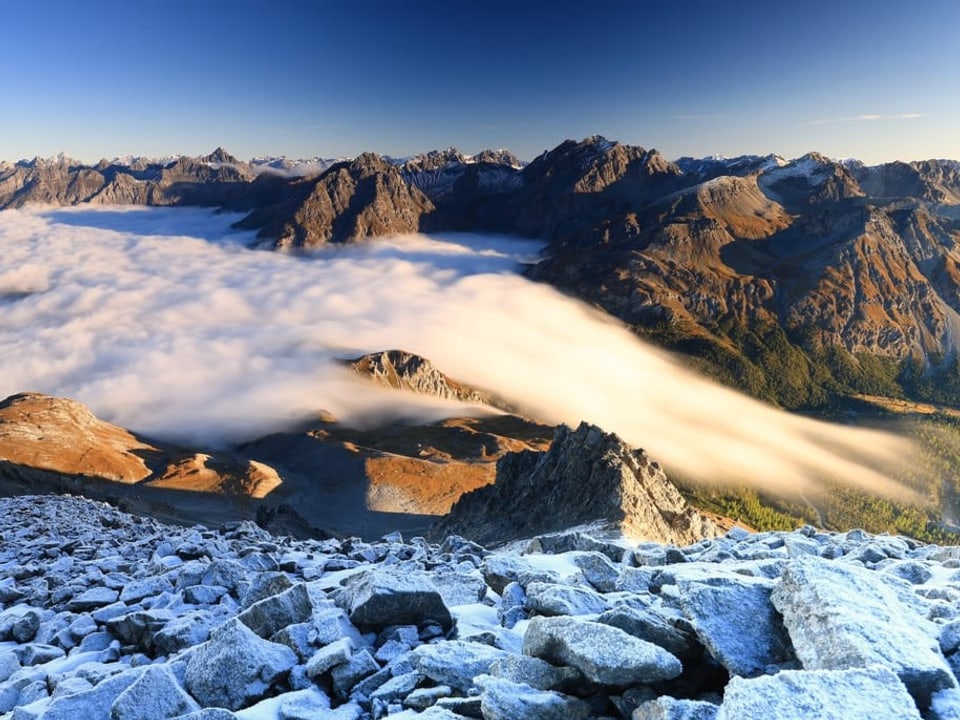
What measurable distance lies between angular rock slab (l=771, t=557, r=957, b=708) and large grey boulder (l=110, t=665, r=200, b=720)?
314 inches

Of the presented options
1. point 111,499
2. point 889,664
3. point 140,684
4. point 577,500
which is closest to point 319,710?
point 140,684

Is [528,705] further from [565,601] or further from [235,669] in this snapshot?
[235,669]

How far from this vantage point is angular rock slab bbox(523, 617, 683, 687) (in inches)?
285

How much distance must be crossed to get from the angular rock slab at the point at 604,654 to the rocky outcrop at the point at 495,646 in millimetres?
21

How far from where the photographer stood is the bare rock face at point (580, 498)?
1961 inches

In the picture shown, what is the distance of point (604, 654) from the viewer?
24.2 ft

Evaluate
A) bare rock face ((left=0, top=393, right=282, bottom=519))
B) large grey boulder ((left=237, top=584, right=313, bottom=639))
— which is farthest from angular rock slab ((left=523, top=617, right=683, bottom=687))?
bare rock face ((left=0, top=393, right=282, bottom=519))

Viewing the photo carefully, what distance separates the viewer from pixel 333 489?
16775 cm

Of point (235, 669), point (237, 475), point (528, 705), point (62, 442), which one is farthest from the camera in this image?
point (237, 475)

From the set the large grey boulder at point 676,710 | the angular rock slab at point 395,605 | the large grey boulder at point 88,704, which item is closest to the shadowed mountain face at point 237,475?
the angular rock slab at point 395,605

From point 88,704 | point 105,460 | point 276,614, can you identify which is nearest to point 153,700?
point 88,704

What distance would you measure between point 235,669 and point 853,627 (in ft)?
27.0

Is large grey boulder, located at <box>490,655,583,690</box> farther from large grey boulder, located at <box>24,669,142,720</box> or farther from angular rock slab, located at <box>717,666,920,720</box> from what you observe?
large grey boulder, located at <box>24,669,142,720</box>

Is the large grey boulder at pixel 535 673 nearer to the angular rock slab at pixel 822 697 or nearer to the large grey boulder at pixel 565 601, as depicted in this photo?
the angular rock slab at pixel 822 697
